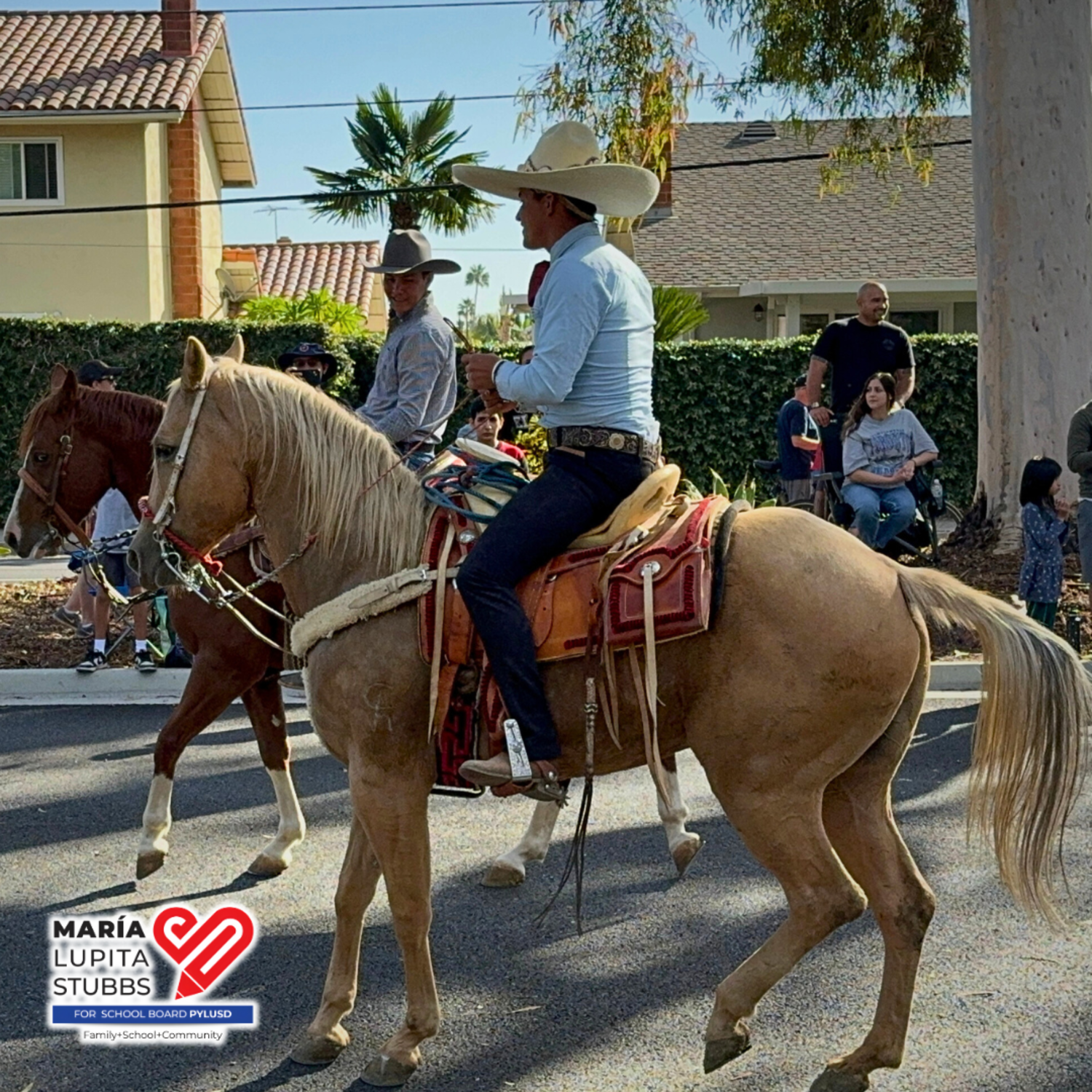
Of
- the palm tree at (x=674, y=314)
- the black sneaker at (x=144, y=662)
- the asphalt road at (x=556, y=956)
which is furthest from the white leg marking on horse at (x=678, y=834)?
the palm tree at (x=674, y=314)

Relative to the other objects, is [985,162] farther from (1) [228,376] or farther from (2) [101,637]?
(1) [228,376]

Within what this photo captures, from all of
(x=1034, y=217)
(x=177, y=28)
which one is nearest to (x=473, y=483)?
(x=1034, y=217)

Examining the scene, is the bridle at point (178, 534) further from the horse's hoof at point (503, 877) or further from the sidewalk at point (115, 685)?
the sidewalk at point (115, 685)

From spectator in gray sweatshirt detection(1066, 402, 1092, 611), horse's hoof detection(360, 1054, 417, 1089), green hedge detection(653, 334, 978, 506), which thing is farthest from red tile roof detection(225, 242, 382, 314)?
horse's hoof detection(360, 1054, 417, 1089)

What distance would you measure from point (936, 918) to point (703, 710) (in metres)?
1.93

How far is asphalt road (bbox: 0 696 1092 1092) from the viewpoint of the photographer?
4352 millimetres

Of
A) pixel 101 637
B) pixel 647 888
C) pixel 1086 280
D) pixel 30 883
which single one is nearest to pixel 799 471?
pixel 1086 280

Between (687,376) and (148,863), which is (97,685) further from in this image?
(687,376)

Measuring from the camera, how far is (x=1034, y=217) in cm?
1286

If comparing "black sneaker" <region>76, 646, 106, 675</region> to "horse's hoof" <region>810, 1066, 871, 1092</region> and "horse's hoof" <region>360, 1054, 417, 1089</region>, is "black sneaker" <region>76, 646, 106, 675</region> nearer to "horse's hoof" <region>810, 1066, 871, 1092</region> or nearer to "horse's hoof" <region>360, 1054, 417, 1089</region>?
"horse's hoof" <region>360, 1054, 417, 1089</region>

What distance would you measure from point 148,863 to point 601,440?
3.02 meters

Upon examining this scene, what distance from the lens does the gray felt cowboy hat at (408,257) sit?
6316mm

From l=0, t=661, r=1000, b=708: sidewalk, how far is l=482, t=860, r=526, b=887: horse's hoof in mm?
Result: 4052

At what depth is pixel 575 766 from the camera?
175 inches
